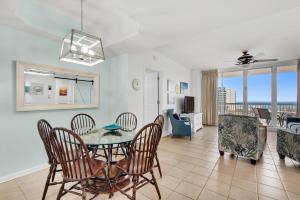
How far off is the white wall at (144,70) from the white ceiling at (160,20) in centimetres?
55

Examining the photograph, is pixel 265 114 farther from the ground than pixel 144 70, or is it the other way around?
pixel 144 70

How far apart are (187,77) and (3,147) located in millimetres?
5974

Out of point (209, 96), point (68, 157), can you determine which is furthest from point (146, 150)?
point (209, 96)

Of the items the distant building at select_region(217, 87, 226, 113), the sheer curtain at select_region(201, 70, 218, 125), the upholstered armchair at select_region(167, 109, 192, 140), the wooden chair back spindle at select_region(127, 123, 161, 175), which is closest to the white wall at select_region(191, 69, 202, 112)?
the sheer curtain at select_region(201, 70, 218, 125)

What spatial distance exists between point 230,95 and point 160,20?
5725 mm

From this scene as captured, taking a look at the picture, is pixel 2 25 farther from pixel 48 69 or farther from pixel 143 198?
pixel 143 198

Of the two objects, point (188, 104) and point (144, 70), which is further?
point (188, 104)

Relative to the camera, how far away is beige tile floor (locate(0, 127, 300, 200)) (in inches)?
74.4

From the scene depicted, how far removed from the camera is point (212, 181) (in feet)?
7.24

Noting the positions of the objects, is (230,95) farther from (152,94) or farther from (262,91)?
(152,94)

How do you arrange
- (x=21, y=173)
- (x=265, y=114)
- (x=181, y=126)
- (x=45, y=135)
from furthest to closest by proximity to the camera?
1. (x=265, y=114)
2. (x=181, y=126)
3. (x=21, y=173)
4. (x=45, y=135)

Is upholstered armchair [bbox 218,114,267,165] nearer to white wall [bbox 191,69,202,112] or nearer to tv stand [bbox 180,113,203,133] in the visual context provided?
tv stand [bbox 180,113,203,133]

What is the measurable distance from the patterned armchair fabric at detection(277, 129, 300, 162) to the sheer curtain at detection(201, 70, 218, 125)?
354cm

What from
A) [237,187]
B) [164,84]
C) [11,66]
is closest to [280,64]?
[164,84]
